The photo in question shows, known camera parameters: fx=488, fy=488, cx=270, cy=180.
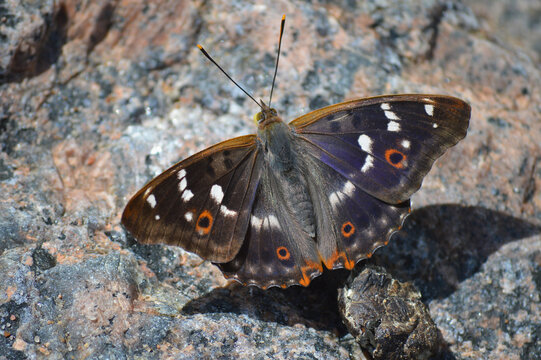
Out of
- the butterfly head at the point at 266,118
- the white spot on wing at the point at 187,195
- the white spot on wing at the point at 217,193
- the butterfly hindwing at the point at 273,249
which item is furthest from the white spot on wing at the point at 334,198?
the white spot on wing at the point at 187,195

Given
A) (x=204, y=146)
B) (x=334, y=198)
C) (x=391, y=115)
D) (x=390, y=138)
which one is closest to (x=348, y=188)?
(x=334, y=198)

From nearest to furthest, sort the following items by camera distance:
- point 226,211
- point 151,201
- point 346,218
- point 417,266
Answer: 1. point 151,201
2. point 226,211
3. point 346,218
4. point 417,266

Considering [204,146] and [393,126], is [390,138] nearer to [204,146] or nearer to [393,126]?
[393,126]

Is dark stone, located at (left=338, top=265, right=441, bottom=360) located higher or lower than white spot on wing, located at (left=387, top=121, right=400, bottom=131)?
lower

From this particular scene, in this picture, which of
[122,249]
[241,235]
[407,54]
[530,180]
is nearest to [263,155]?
[241,235]

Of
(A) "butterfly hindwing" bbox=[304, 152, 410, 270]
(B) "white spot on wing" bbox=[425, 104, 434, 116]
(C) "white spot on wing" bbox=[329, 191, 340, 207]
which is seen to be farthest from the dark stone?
(B) "white spot on wing" bbox=[425, 104, 434, 116]

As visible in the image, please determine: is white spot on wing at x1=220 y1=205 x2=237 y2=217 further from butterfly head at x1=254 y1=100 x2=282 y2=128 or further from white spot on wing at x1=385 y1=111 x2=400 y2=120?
white spot on wing at x1=385 y1=111 x2=400 y2=120

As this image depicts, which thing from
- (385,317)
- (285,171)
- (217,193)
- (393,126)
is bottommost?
(385,317)
